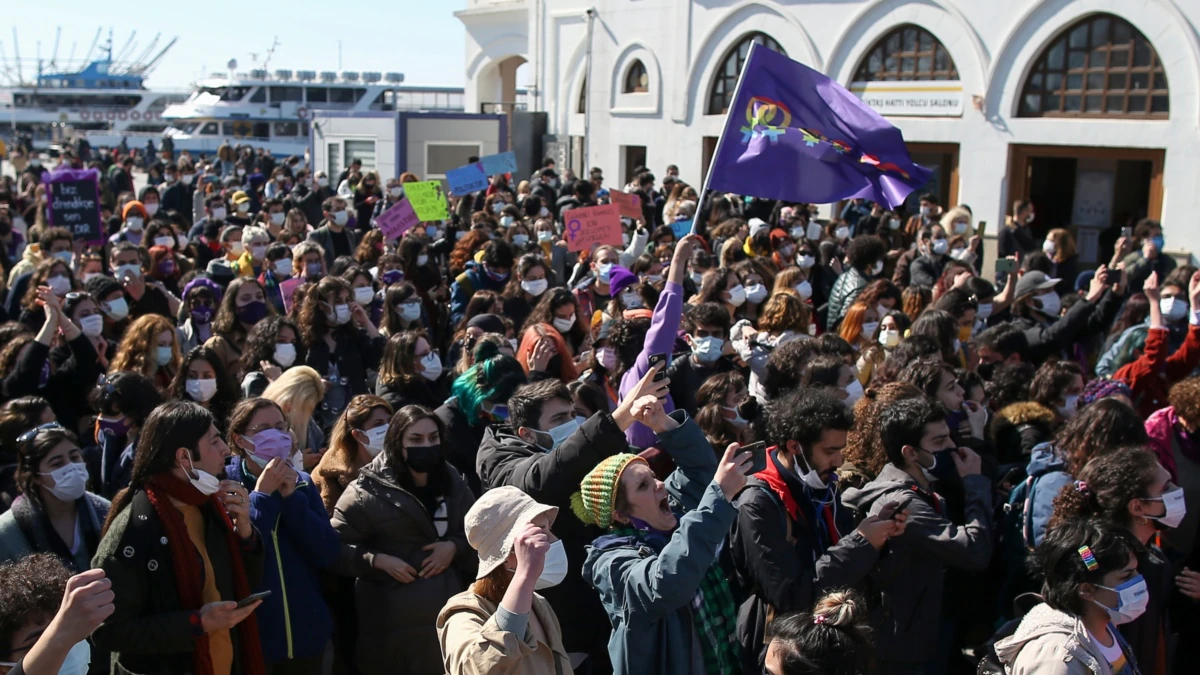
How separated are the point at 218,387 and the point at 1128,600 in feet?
14.9

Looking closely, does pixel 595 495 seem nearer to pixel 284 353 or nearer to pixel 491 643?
pixel 491 643

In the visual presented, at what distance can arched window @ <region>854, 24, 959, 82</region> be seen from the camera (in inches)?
792

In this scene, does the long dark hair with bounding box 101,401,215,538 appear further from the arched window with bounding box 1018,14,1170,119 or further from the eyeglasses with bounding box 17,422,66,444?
the arched window with bounding box 1018,14,1170,119

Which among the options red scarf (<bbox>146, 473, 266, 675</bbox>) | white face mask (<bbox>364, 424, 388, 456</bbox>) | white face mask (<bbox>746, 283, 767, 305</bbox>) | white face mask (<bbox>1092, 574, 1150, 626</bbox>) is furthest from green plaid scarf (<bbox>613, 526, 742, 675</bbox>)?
white face mask (<bbox>746, 283, 767, 305</bbox>)

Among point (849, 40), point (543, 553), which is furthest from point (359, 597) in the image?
point (849, 40)

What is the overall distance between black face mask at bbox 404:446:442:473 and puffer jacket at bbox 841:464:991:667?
165cm

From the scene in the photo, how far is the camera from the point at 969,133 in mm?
19469

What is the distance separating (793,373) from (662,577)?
9.58 feet

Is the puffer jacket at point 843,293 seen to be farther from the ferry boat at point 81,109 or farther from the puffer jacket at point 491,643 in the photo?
the ferry boat at point 81,109

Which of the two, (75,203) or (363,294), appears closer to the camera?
(363,294)

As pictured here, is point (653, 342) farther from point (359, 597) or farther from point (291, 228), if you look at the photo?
point (291, 228)

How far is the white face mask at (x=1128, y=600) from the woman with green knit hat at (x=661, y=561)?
122 cm

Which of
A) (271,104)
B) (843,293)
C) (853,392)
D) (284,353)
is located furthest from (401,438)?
(271,104)

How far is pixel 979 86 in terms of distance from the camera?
63.2 feet
